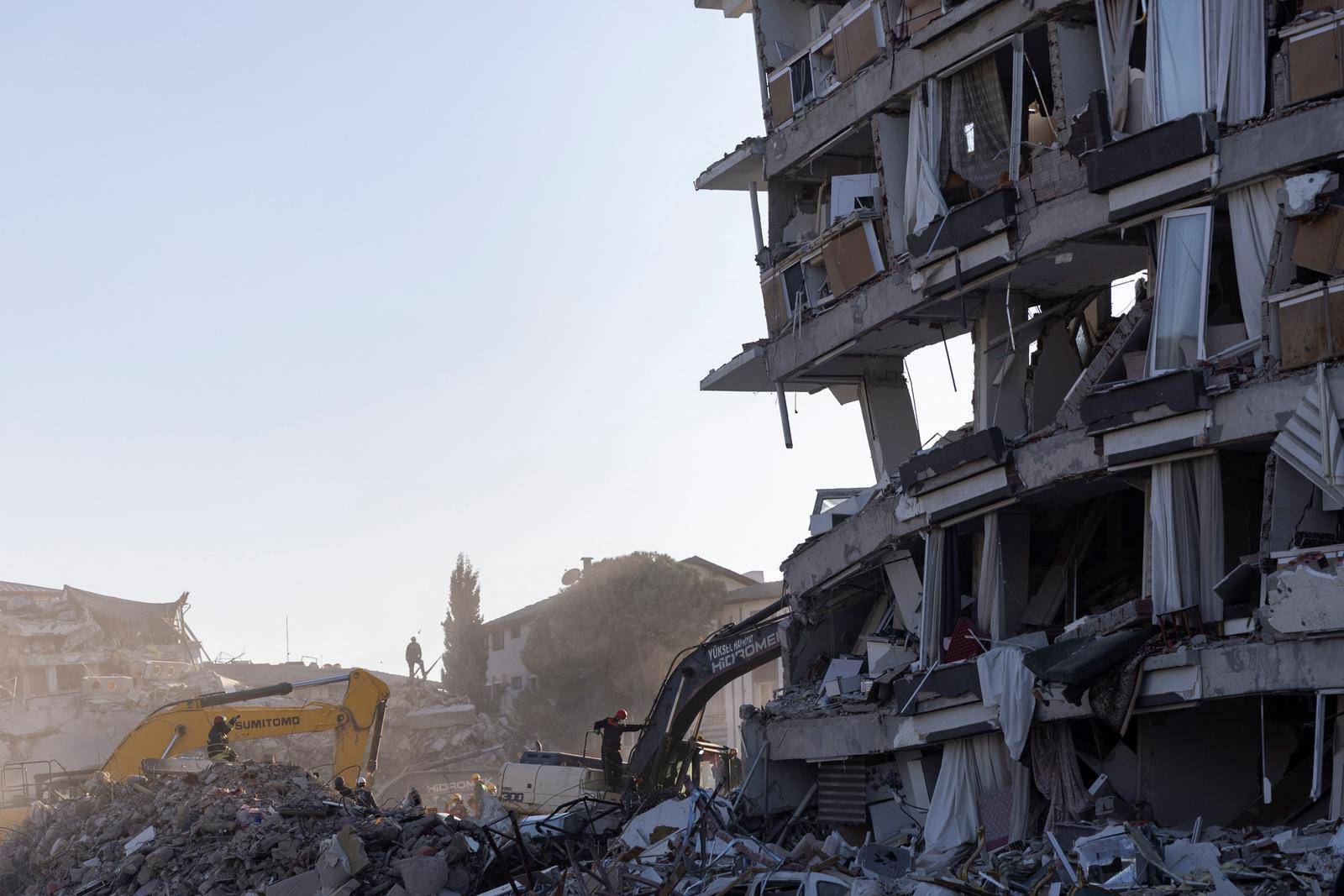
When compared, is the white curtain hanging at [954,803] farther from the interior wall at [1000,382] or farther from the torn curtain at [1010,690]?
the interior wall at [1000,382]

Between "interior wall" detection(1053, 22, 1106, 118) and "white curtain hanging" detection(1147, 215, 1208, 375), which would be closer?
"white curtain hanging" detection(1147, 215, 1208, 375)

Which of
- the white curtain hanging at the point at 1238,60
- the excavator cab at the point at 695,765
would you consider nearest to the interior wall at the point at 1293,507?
the white curtain hanging at the point at 1238,60

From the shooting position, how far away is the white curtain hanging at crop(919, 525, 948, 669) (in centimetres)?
2267

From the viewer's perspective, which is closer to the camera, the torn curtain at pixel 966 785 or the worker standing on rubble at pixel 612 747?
the torn curtain at pixel 966 785

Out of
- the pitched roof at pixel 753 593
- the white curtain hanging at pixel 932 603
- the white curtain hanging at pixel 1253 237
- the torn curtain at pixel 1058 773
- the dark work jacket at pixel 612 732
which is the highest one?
the white curtain hanging at pixel 1253 237

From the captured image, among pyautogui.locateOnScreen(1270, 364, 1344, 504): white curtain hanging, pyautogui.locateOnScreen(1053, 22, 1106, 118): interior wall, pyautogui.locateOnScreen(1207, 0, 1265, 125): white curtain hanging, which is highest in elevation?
pyautogui.locateOnScreen(1053, 22, 1106, 118): interior wall

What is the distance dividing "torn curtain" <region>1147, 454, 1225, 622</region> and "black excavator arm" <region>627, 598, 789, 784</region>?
828cm

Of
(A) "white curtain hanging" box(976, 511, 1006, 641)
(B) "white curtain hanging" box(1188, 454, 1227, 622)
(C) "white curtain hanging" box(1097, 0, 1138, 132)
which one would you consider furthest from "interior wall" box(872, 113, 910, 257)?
(B) "white curtain hanging" box(1188, 454, 1227, 622)

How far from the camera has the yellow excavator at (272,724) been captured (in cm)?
2722

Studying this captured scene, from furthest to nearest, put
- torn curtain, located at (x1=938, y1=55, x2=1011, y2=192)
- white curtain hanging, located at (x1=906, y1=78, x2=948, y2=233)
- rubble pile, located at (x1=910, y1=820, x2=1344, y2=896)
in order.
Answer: white curtain hanging, located at (x1=906, y1=78, x2=948, y2=233)
torn curtain, located at (x1=938, y1=55, x2=1011, y2=192)
rubble pile, located at (x1=910, y1=820, x2=1344, y2=896)

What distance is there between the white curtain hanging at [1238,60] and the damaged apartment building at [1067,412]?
0.03m

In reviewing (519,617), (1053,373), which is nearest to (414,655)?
(519,617)

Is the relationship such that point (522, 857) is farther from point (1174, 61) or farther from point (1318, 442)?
point (1174, 61)

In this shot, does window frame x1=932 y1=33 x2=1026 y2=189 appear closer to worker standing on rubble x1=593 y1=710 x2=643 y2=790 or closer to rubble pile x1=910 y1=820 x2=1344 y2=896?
rubble pile x1=910 y1=820 x2=1344 y2=896
